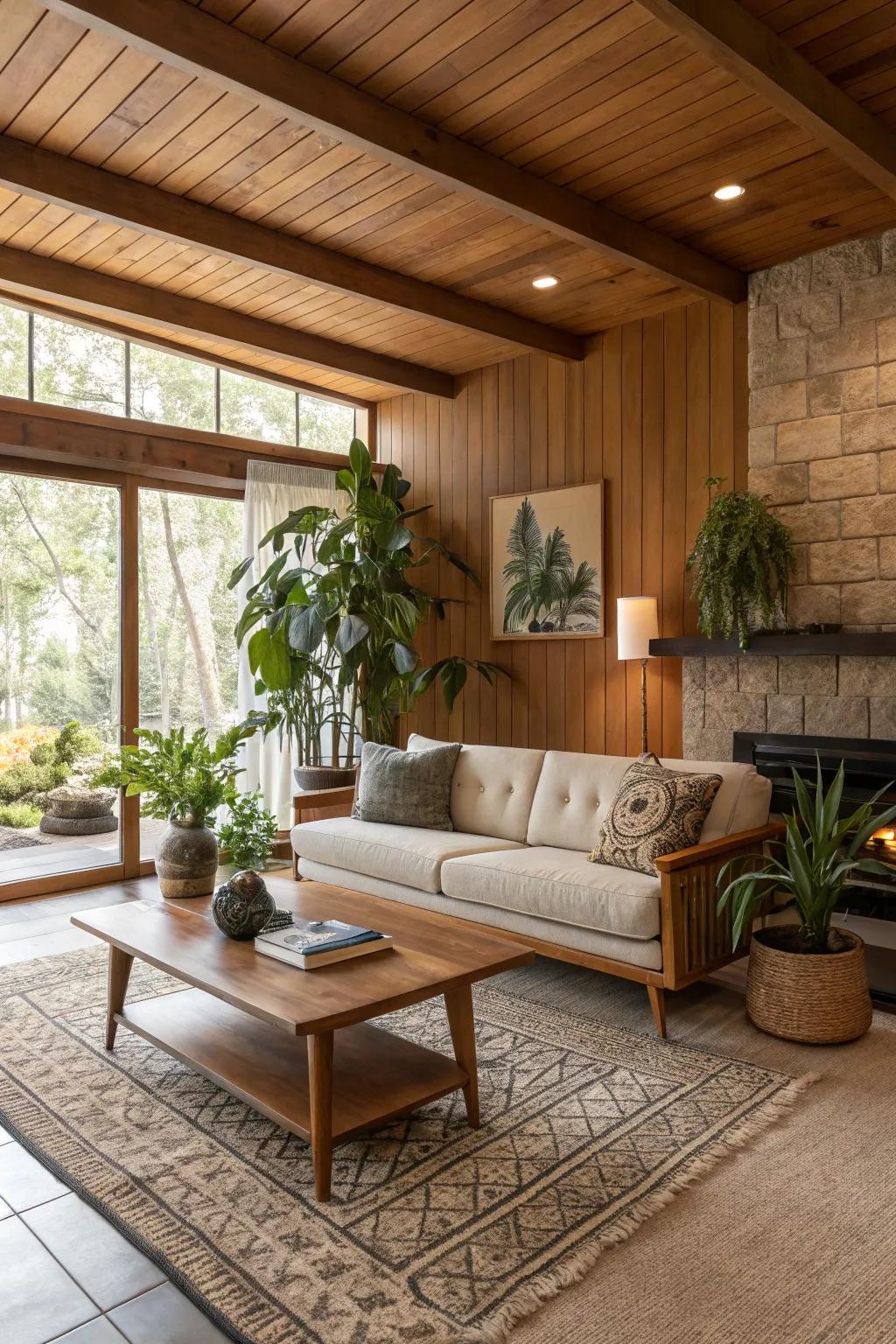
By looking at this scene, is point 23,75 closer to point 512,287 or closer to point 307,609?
point 512,287

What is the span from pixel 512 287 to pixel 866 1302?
407 centimetres

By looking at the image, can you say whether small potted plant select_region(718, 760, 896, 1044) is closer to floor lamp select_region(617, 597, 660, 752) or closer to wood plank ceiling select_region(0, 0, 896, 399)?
floor lamp select_region(617, 597, 660, 752)

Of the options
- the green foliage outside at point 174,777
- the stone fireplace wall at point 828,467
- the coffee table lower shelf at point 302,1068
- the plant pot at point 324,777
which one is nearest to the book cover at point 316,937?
the coffee table lower shelf at point 302,1068

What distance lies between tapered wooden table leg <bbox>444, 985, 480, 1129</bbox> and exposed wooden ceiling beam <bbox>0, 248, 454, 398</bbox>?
363 cm

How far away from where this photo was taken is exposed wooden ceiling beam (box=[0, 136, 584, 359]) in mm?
3348

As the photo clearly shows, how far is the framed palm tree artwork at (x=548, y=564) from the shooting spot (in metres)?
5.04

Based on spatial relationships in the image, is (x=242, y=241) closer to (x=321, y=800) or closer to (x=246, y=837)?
(x=321, y=800)

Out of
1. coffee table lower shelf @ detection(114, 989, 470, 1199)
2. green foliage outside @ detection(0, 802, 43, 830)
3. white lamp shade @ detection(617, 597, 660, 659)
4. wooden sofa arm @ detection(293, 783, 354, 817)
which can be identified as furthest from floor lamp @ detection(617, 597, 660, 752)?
green foliage outside @ detection(0, 802, 43, 830)

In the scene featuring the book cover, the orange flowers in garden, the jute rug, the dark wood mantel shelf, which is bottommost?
the jute rug

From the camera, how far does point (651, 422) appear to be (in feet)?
15.7

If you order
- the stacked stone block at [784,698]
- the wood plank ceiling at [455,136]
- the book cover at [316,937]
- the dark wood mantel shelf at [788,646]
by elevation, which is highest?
the wood plank ceiling at [455,136]

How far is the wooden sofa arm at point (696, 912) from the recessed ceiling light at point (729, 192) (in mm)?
2340

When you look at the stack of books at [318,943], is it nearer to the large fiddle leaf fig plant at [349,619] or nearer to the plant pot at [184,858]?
the plant pot at [184,858]

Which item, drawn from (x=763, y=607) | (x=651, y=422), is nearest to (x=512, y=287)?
(x=651, y=422)
